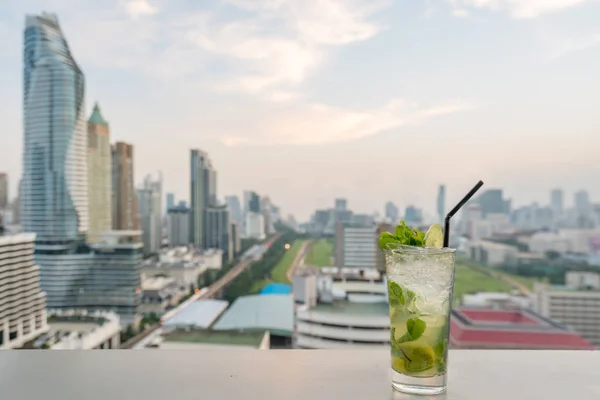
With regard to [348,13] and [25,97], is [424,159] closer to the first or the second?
[348,13]

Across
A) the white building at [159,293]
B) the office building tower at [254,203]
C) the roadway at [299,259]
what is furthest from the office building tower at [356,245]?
the white building at [159,293]

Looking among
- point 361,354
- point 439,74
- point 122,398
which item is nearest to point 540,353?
→ point 361,354

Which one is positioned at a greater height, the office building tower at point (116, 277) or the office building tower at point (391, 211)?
the office building tower at point (391, 211)

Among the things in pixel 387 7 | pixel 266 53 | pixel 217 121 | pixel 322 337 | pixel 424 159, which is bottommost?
pixel 322 337

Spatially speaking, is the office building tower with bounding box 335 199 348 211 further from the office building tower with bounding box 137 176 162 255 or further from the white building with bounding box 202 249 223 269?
the office building tower with bounding box 137 176 162 255

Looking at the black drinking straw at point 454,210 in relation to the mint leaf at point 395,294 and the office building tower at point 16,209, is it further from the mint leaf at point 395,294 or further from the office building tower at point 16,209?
the office building tower at point 16,209

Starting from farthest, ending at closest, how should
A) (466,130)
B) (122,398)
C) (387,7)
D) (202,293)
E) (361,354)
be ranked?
(202,293)
(466,130)
(387,7)
(361,354)
(122,398)
